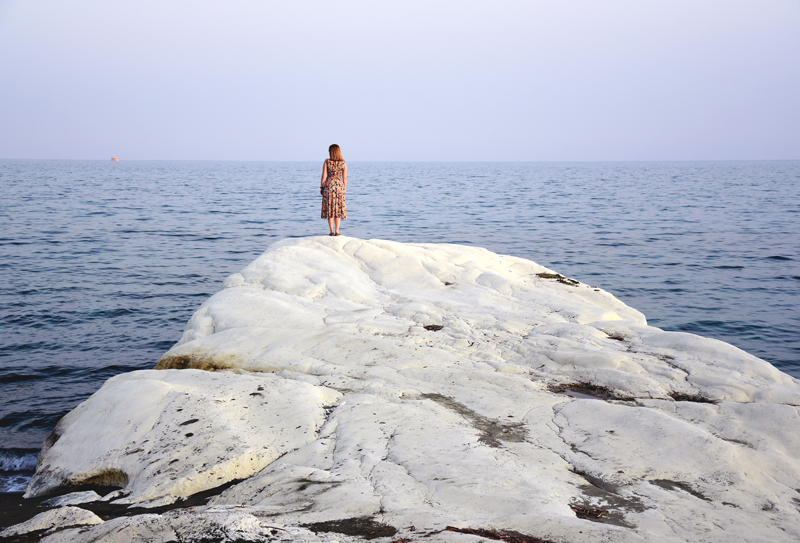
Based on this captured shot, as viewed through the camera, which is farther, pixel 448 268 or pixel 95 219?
pixel 95 219

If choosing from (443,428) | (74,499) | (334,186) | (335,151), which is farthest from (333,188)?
(74,499)

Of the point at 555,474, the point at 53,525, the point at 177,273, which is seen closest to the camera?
the point at 53,525

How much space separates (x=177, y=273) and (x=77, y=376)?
6.47 metres

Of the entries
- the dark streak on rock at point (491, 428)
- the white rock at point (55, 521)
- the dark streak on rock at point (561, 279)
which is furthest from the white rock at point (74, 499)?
the dark streak on rock at point (561, 279)

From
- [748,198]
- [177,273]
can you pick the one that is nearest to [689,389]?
[177,273]

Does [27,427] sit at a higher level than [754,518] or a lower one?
lower

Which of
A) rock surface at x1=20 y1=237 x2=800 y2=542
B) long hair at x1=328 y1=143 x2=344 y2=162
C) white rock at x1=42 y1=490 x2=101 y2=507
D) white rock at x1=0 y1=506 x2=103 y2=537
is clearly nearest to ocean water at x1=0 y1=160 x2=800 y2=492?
white rock at x1=42 y1=490 x2=101 y2=507

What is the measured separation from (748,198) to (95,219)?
38832 mm

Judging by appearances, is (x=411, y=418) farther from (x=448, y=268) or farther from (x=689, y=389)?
(x=448, y=268)

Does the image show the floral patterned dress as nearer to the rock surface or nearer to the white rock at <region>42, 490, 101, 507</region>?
the rock surface

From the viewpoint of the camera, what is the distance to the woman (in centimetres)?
1041

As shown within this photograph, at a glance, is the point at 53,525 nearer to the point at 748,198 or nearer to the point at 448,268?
the point at 448,268

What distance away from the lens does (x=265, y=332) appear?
5.96m

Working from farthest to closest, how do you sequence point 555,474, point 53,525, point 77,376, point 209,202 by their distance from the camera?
point 209,202
point 77,376
point 555,474
point 53,525
